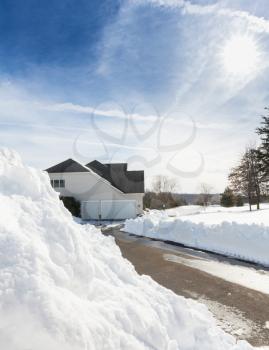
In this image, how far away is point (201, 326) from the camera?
430 cm

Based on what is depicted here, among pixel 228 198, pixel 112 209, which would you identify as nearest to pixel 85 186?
pixel 112 209

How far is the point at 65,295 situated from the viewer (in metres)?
3.47

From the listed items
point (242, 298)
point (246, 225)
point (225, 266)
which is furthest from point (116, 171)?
point (242, 298)

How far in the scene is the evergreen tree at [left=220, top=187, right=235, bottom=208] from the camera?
43938mm

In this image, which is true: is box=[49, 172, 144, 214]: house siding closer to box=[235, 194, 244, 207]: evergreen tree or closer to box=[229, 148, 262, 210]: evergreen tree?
box=[229, 148, 262, 210]: evergreen tree

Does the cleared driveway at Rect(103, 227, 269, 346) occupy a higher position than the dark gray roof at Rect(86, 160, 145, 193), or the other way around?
the dark gray roof at Rect(86, 160, 145, 193)

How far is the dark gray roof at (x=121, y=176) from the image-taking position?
3569cm

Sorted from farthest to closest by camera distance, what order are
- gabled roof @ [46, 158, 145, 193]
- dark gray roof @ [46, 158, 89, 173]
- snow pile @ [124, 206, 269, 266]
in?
gabled roof @ [46, 158, 145, 193]
dark gray roof @ [46, 158, 89, 173]
snow pile @ [124, 206, 269, 266]

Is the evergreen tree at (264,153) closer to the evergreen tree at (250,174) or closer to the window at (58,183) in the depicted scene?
the evergreen tree at (250,174)

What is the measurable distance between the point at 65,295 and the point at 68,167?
29690 mm

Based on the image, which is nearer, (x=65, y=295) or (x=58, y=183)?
(x=65, y=295)

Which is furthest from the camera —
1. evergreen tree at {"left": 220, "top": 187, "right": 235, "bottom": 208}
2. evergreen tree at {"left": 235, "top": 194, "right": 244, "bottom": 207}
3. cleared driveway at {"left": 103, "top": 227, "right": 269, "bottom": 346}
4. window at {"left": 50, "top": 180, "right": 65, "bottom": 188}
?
evergreen tree at {"left": 235, "top": 194, "right": 244, "bottom": 207}

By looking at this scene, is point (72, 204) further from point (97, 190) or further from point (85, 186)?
point (97, 190)

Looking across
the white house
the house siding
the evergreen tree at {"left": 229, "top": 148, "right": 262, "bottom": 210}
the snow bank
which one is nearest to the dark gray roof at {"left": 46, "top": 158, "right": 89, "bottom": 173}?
the white house
